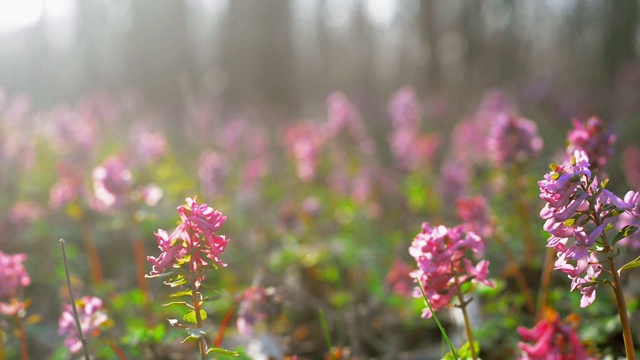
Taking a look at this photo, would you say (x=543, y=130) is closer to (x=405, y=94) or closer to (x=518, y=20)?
(x=405, y=94)

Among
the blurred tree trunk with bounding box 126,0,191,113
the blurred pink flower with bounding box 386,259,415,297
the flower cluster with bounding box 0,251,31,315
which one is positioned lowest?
the flower cluster with bounding box 0,251,31,315

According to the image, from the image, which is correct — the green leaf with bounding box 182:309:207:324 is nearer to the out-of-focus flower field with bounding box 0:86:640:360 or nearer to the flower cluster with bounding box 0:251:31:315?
the out-of-focus flower field with bounding box 0:86:640:360

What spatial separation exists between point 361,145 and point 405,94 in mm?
1141

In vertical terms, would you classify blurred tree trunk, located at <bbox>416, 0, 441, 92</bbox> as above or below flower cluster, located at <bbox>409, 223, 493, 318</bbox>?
above

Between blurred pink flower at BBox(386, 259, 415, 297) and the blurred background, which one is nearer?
blurred pink flower at BBox(386, 259, 415, 297)

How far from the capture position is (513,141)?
353 cm

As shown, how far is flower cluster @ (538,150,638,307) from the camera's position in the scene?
153cm

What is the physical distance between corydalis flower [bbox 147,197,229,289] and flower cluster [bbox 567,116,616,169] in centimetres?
152

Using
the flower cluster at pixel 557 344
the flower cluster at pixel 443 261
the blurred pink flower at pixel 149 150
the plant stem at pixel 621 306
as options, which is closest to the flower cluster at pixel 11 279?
the flower cluster at pixel 443 261

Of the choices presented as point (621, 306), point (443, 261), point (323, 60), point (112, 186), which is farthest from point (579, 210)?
point (323, 60)

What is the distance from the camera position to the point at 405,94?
678 centimetres

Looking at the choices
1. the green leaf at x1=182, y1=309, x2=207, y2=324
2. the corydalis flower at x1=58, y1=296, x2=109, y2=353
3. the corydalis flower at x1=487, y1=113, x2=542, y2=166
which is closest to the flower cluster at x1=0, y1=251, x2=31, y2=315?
the corydalis flower at x1=58, y1=296, x2=109, y2=353

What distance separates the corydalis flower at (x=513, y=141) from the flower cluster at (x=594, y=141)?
99 centimetres

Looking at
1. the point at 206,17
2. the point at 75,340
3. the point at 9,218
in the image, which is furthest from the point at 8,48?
the point at 75,340
